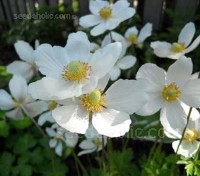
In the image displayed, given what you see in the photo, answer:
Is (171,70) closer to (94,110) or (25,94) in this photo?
(94,110)

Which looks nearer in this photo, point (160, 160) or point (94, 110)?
point (94, 110)

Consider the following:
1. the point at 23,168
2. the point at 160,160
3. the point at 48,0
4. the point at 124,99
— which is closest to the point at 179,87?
the point at 124,99

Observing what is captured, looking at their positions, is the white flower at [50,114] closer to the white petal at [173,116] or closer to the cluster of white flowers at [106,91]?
the cluster of white flowers at [106,91]

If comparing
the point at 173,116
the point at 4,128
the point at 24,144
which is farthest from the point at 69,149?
the point at 173,116

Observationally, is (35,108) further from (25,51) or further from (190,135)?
(190,135)

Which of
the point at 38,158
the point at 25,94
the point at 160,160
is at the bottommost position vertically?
the point at 38,158

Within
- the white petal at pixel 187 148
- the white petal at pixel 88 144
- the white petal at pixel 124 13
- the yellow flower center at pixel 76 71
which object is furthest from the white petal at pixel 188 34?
the white petal at pixel 88 144

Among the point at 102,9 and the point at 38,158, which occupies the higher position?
the point at 102,9
